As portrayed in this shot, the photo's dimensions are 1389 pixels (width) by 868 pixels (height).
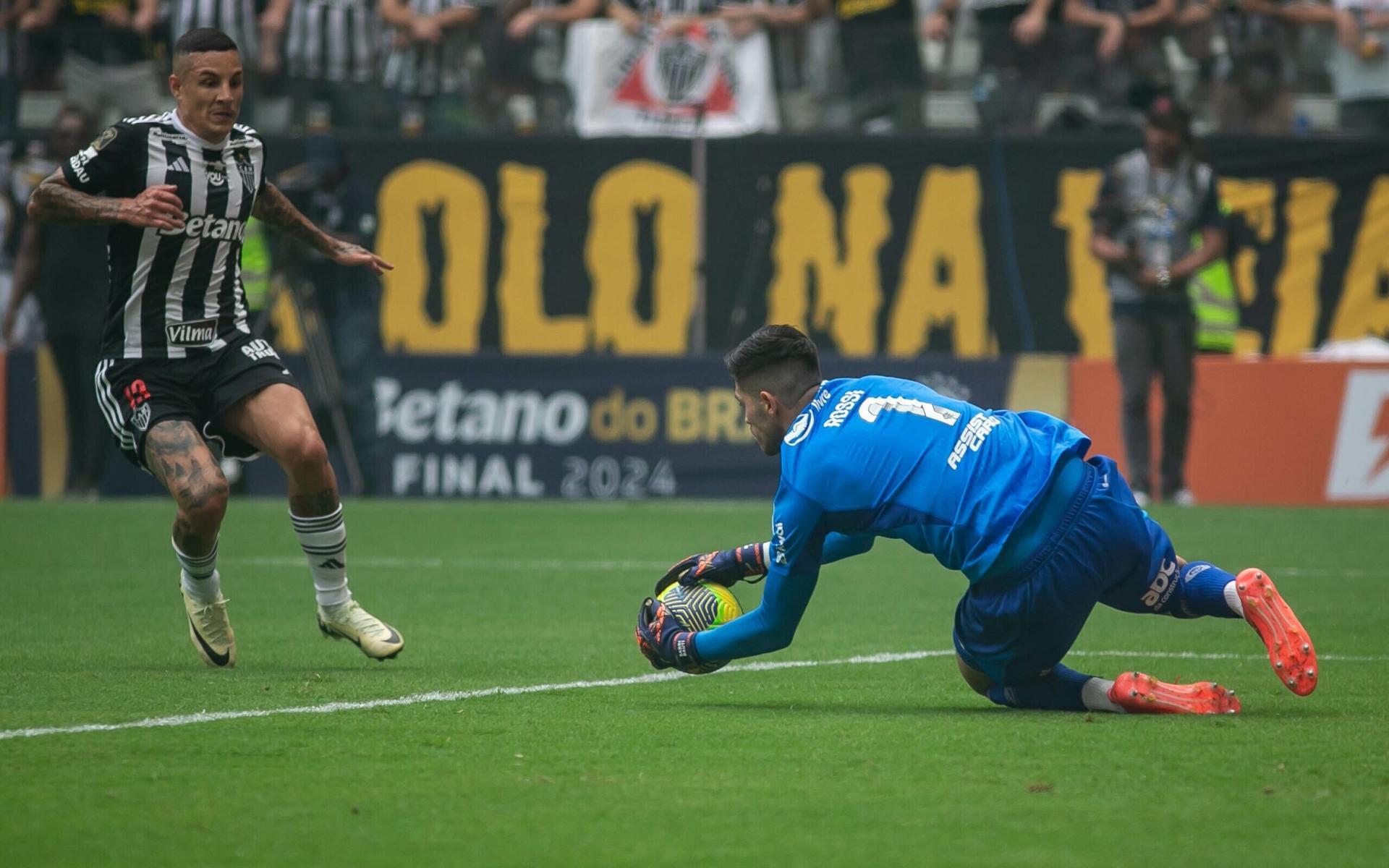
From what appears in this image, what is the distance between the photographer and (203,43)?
695 centimetres

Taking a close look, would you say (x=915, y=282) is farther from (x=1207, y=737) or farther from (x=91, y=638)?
(x=1207, y=737)

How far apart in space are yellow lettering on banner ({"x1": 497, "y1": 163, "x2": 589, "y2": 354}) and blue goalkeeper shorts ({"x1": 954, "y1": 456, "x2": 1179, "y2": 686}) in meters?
12.2

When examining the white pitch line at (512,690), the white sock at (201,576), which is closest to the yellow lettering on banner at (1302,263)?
Result: the white pitch line at (512,690)

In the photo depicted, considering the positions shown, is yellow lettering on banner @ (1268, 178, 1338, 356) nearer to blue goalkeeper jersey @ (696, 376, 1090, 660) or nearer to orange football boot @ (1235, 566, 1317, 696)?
orange football boot @ (1235, 566, 1317, 696)

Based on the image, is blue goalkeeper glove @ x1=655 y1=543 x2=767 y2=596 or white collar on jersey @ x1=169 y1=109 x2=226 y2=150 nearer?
blue goalkeeper glove @ x1=655 y1=543 x2=767 y2=596

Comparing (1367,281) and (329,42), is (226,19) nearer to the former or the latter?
(329,42)

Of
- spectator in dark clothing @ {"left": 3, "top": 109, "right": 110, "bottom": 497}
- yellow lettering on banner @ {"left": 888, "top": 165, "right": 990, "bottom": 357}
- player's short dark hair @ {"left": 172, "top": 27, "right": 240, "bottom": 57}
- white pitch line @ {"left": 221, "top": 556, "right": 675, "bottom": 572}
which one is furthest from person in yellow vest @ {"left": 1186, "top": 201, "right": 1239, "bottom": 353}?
player's short dark hair @ {"left": 172, "top": 27, "right": 240, "bottom": 57}

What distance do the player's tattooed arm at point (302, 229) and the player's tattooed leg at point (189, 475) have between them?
0.96 metres

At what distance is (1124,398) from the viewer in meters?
A: 14.7

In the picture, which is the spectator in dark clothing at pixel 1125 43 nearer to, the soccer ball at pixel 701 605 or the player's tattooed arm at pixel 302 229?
the player's tattooed arm at pixel 302 229

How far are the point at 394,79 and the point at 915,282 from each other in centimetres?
521

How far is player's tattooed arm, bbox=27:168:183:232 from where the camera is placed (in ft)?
21.8

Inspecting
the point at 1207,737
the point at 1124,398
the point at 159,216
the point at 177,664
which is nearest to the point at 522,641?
the point at 177,664

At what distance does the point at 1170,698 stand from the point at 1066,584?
0.49 m
